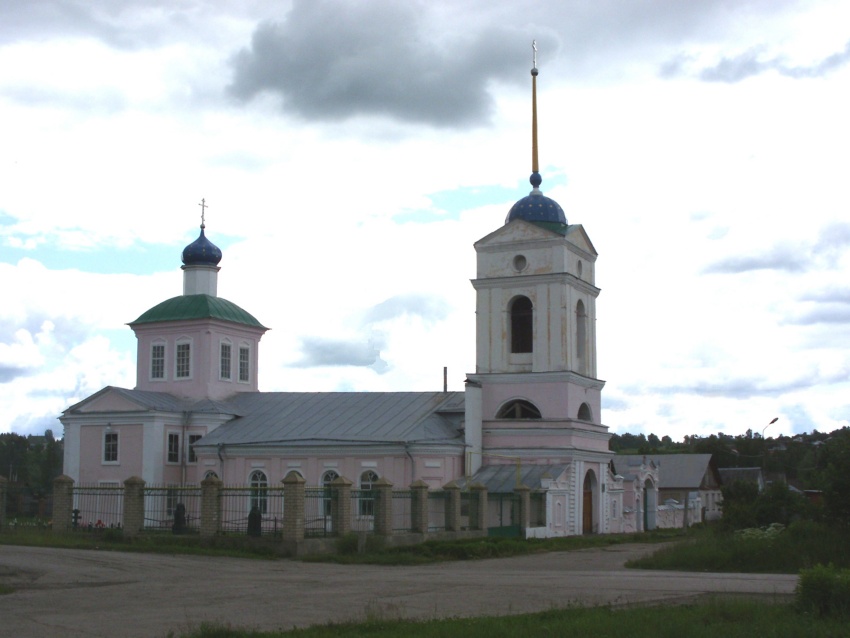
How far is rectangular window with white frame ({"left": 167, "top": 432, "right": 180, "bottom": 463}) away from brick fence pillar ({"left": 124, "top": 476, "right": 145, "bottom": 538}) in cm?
1200

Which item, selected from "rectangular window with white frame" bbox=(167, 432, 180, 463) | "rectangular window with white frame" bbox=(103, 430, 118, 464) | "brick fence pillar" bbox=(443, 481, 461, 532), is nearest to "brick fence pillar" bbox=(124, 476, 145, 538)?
"brick fence pillar" bbox=(443, 481, 461, 532)

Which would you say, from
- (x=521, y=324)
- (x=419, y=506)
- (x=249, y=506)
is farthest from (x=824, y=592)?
(x=521, y=324)

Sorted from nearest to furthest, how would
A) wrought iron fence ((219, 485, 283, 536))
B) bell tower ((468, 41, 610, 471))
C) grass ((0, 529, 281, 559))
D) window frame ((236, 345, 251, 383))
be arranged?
grass ((0, 529, 281, 559)) → wrought iron fence ((219, 485, 283, 536)) → bell tower ((468, 41, 610, 471)) → window frame ((236, 345, 251, 383))

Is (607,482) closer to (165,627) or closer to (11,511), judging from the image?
(11,511)

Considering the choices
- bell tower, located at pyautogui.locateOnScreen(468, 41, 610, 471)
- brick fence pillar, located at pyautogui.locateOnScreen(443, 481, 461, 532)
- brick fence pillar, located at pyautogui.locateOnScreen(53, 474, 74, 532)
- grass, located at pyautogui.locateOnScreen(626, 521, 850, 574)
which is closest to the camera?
grass, located at pyautogui.locateOnScreen(626, 521, 850, 574)

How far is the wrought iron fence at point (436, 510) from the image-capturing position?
32.1m

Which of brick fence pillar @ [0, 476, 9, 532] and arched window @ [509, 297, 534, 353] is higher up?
arched window @ [509, 297, 534, 353]

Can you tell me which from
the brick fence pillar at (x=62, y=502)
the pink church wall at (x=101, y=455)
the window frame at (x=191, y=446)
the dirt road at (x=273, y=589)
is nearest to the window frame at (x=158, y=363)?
the window frame at (x=191, y=446)

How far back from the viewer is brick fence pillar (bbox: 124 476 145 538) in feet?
91.6

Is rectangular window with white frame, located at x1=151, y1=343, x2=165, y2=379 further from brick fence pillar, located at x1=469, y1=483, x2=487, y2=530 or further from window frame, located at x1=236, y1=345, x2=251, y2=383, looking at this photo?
brick fence pillar, located at x1=469, y1=483, x2=487, y2=530

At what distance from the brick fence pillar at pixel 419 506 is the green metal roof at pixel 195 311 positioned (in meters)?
16.7

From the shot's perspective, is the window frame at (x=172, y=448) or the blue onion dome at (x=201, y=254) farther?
the blue onion dome at (x=201, y=254)

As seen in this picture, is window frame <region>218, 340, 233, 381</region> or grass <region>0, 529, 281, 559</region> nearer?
grass <region>0, 529, 281, 559</region>

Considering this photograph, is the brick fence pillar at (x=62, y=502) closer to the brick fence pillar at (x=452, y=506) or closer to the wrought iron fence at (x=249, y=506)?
the wrought iron fence at (x=249, y=506)
